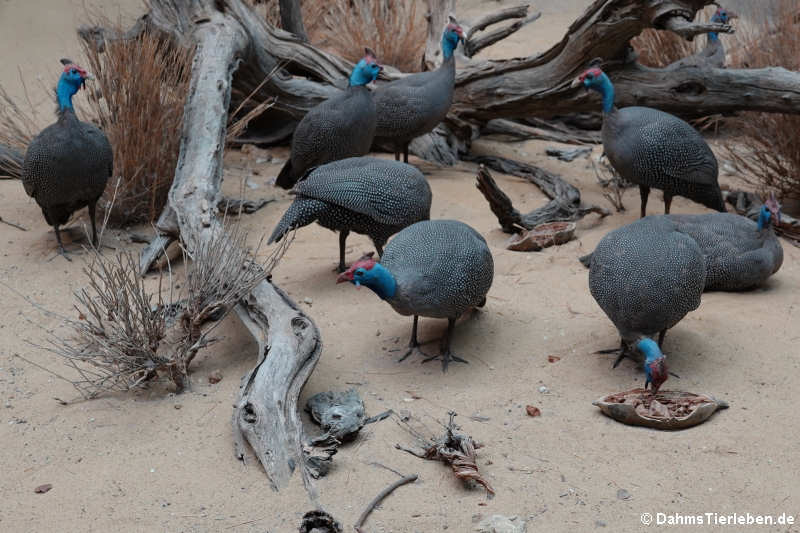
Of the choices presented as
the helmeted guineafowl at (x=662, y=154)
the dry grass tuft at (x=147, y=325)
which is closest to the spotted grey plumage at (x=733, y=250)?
the helmeted guineafowl at (x=662, y=154)

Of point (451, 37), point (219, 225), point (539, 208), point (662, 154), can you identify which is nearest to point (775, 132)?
point (662, 154)

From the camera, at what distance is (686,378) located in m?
3.57

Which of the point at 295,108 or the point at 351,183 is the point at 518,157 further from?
the point at 351,183

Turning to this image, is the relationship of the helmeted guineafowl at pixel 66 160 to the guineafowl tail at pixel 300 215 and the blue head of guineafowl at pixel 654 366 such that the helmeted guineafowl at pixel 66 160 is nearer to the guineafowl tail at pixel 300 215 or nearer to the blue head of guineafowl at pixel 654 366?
the guineafowl tail at pixel 300 215

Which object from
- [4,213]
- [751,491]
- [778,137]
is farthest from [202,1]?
[751,491]

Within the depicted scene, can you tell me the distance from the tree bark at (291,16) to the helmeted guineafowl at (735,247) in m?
4.08

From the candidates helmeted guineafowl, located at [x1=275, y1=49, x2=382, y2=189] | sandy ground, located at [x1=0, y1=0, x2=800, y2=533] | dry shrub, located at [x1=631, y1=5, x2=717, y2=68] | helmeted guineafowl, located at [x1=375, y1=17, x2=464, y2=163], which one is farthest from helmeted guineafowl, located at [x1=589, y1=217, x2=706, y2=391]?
dry shrub, located at [x1=631, y1=5, x2=717, y2=68]

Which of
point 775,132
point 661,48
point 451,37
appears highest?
point 451,37

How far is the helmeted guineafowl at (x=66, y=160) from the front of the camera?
15.8 feet

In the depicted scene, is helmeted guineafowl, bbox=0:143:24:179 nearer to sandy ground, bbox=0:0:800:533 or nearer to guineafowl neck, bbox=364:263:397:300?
sandy ground, bbox=0:0:800:533

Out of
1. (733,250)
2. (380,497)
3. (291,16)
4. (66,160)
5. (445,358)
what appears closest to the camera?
(380,497)

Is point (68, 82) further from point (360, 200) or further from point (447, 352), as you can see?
point (447, 352)

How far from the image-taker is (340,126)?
5.49 meters

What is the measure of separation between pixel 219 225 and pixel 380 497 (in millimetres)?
2108
